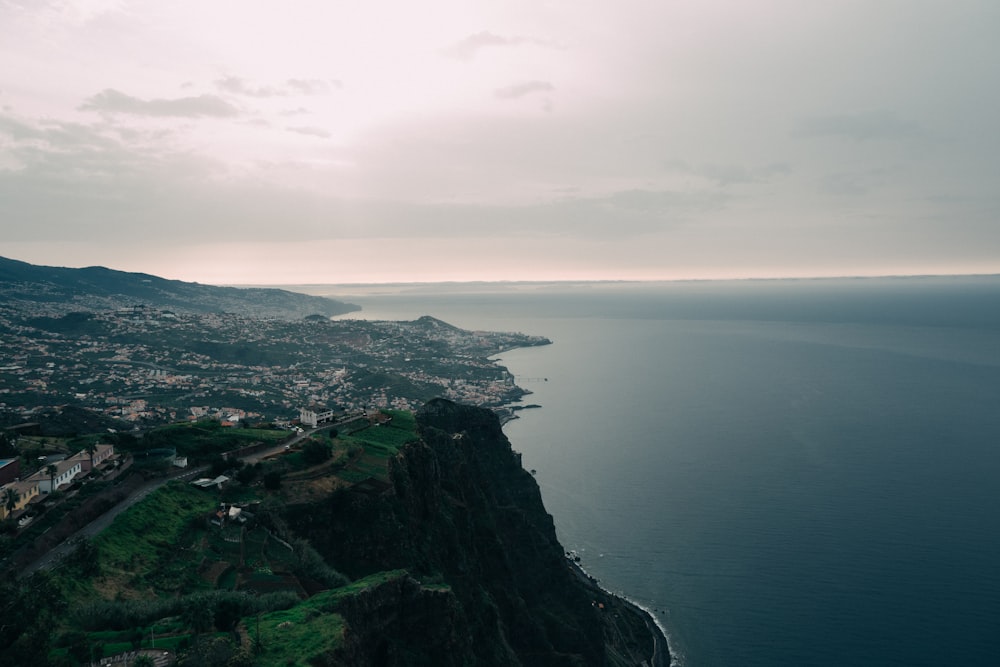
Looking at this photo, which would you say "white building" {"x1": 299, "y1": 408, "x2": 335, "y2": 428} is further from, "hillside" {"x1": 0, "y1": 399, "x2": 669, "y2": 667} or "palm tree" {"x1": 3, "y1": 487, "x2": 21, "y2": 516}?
"palm tree" {"x1": 3, "y1": 487, "x2": 21, "y2": 516}

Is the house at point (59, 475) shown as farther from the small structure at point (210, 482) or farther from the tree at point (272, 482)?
the tree at point (272, 482)

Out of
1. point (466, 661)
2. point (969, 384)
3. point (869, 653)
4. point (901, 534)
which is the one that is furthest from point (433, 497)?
point (969, 384)

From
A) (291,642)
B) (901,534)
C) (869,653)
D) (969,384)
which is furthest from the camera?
(969,384)

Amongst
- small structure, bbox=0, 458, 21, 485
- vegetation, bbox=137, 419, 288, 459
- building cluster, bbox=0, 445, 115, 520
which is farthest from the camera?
vegetation, bbox=137, 419, 288, 459

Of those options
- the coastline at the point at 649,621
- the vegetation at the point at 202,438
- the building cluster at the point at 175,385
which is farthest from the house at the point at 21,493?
the building cluster at the point at 175,385

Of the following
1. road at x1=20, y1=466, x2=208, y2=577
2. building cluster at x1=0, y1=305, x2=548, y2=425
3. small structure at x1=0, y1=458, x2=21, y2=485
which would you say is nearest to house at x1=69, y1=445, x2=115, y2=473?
small structure at x1=0, y1=458, x2=21, y2=485

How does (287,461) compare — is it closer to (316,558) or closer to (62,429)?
(316,558)
